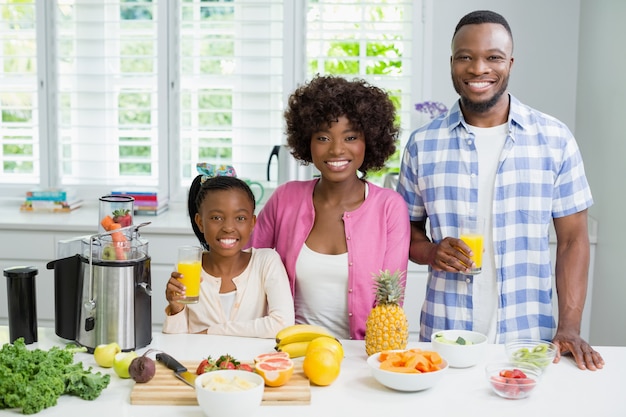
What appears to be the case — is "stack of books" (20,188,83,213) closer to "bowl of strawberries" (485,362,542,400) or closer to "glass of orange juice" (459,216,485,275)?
"glass of orange juice" (459,216,485,275)

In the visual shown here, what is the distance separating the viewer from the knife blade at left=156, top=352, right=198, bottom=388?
188cm

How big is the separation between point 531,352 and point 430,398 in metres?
0.31

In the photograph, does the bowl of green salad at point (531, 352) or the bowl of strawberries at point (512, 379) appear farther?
the bowl of green salad at point (531, 352)

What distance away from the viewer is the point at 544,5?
4156 millimetres

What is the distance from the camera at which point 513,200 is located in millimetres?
2348

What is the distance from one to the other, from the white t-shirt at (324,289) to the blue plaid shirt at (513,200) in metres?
0.27

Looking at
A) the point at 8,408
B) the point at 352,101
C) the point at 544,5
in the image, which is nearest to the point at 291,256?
the point at 352,101

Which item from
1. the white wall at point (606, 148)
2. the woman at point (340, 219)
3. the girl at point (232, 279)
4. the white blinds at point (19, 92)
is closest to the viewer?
the girl at point (232, 279)

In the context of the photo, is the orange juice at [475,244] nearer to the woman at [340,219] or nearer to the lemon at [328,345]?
the woman at [340,219]

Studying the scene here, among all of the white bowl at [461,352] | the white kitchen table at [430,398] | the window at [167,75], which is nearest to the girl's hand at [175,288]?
the white kitchen table at [430,398]

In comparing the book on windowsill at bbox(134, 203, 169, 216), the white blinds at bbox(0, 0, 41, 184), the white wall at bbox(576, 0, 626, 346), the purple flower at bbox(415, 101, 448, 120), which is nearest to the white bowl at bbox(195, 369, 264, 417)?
the white wall at bbox(576, 0, 626, 346)

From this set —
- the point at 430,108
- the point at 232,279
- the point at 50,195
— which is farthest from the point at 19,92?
the point at 232,279

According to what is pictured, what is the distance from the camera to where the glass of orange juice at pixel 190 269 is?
2102 mm

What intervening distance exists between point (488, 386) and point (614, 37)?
220 cm
